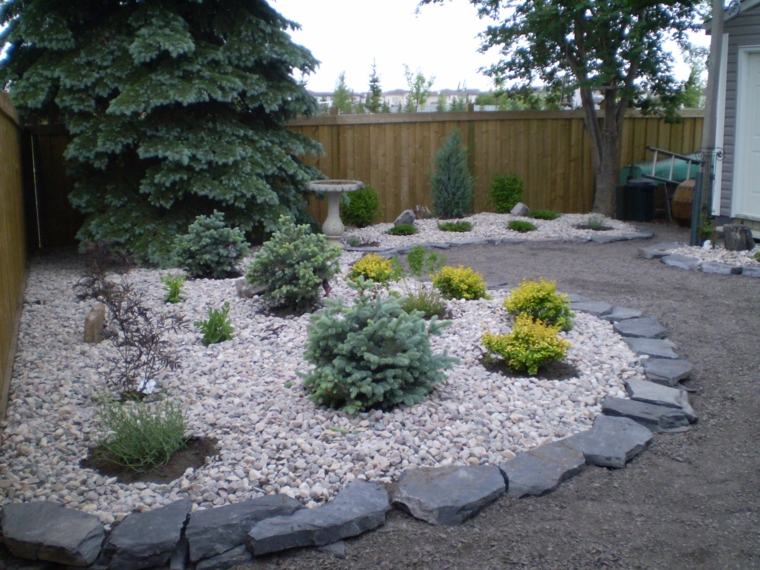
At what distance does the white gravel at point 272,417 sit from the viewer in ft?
11.5

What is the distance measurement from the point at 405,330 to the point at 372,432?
2.00 feet

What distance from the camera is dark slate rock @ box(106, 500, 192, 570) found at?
2963 mm

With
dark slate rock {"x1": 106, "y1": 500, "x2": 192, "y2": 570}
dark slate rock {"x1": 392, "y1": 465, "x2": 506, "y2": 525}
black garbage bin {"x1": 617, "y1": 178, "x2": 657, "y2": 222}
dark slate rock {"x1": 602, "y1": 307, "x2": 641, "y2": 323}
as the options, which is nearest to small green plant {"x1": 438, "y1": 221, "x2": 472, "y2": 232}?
black garbage bin {"x1": 617, "y1": 178, "x2": 657, "y2": 222}

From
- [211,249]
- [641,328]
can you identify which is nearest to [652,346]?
[641,328]

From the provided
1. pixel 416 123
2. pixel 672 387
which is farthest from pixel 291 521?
pixel 416 123

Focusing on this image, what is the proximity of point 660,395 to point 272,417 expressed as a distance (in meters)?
2.26

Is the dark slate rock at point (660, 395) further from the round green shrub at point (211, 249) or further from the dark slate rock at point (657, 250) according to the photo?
the dark slate rock at point (657, 250)

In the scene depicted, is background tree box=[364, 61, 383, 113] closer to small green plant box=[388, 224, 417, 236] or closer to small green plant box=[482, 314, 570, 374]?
small green plant box=[388, 224, 417, 236]

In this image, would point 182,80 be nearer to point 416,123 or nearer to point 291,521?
point 416,123

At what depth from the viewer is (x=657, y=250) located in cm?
948

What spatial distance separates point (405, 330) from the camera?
4.29m

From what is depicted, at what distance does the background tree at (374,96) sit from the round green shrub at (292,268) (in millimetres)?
10182

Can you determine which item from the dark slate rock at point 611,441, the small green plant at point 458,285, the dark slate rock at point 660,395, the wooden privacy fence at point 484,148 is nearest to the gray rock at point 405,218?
the wooden privacy fence at point 484,148

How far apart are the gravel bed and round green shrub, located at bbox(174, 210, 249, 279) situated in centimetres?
285
